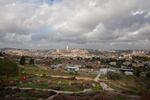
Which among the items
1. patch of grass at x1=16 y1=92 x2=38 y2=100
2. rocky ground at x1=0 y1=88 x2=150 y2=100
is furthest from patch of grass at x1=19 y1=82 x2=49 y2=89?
patch of grass at x1=16 y1=92 x2=38 y2=100

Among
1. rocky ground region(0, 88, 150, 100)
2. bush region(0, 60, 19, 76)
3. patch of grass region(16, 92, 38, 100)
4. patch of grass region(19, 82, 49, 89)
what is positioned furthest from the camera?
bush region(0, 60, 19, 76)

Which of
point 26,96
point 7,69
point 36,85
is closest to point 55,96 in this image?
point 26,96

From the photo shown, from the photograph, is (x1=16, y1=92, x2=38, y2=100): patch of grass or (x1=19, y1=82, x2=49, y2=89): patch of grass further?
(x1=19, y1=82, x2=49, y2=89): patch of grass

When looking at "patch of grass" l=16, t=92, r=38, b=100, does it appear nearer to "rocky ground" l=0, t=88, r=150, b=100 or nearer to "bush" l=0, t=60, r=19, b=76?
"rocky ground" l=0, t=88, r=150, b=100

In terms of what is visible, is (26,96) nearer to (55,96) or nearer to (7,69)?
(55,96)

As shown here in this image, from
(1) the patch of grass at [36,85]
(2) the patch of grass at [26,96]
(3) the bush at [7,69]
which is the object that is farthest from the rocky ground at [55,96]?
(3) the bush at [7,69]

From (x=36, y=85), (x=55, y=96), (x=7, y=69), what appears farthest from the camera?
(x=7, y=69)

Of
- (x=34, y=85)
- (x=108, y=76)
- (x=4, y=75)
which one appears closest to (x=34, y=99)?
(x=34, y=85)

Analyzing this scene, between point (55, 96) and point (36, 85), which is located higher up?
point (55, 96)

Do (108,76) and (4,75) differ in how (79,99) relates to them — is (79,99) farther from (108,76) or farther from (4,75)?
(108,76)

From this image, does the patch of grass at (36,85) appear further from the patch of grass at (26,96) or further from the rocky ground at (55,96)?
the patch of grass at (26,96)

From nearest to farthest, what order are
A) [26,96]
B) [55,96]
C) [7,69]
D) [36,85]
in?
[55,96] < [26,96] < [36,85] < [7,69]
